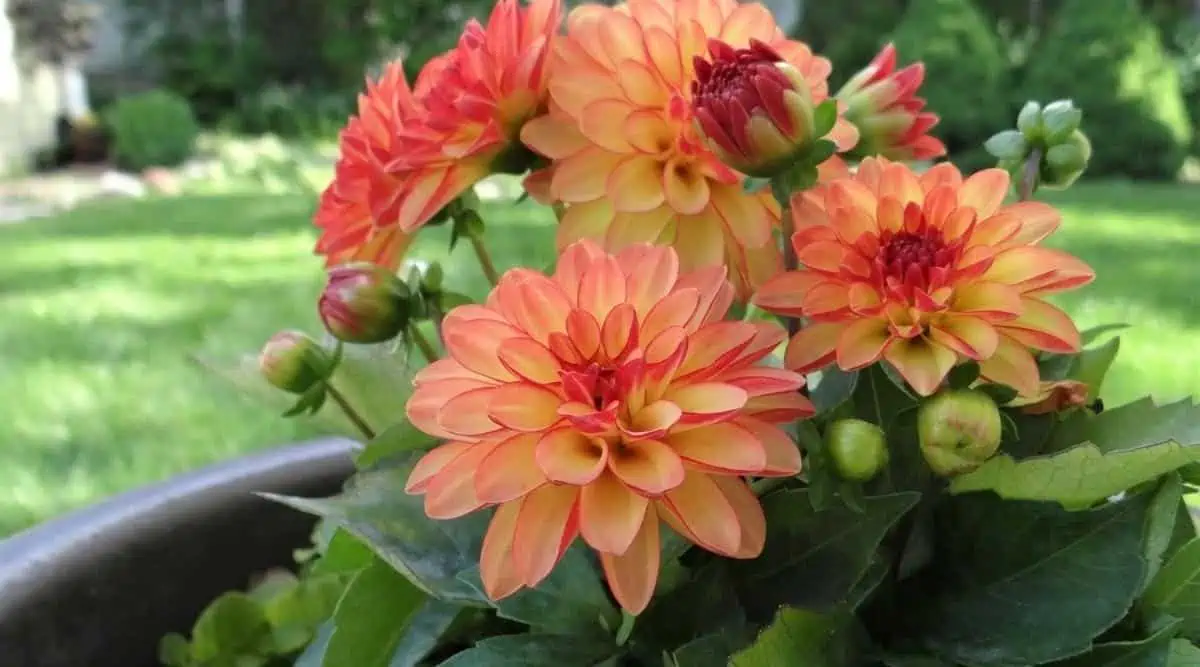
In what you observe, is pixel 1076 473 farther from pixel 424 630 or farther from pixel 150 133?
pixel 150 133

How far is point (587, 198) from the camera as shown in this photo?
38cm

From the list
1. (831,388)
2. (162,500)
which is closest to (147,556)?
(162,500)

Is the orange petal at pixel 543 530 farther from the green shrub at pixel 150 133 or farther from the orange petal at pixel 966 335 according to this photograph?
the green shrub at pixel 150 133

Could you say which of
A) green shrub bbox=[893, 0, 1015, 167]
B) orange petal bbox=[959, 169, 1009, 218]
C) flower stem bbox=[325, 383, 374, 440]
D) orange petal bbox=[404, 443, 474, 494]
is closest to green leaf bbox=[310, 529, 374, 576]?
flower stem bbox=[325, 383, 374, 440]

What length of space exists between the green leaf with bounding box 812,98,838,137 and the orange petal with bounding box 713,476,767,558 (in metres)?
0.11

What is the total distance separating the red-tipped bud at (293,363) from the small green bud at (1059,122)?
0.28 metres

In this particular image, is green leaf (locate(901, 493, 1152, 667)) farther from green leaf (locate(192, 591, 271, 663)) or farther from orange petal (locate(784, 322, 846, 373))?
green leaf (locate(192, 591, 271, 663))

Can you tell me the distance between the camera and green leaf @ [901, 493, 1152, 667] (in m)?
0.36

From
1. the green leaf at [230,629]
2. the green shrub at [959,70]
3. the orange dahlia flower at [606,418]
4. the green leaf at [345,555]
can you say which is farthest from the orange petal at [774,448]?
the green shrub at [959,70]

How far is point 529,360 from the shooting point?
31cm

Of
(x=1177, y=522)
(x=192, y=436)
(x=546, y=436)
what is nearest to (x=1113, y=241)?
(x=192, y=436)

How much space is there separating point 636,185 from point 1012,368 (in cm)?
13

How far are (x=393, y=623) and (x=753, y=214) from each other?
191 millimetres

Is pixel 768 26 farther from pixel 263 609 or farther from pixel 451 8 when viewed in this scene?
pixel 451 8
